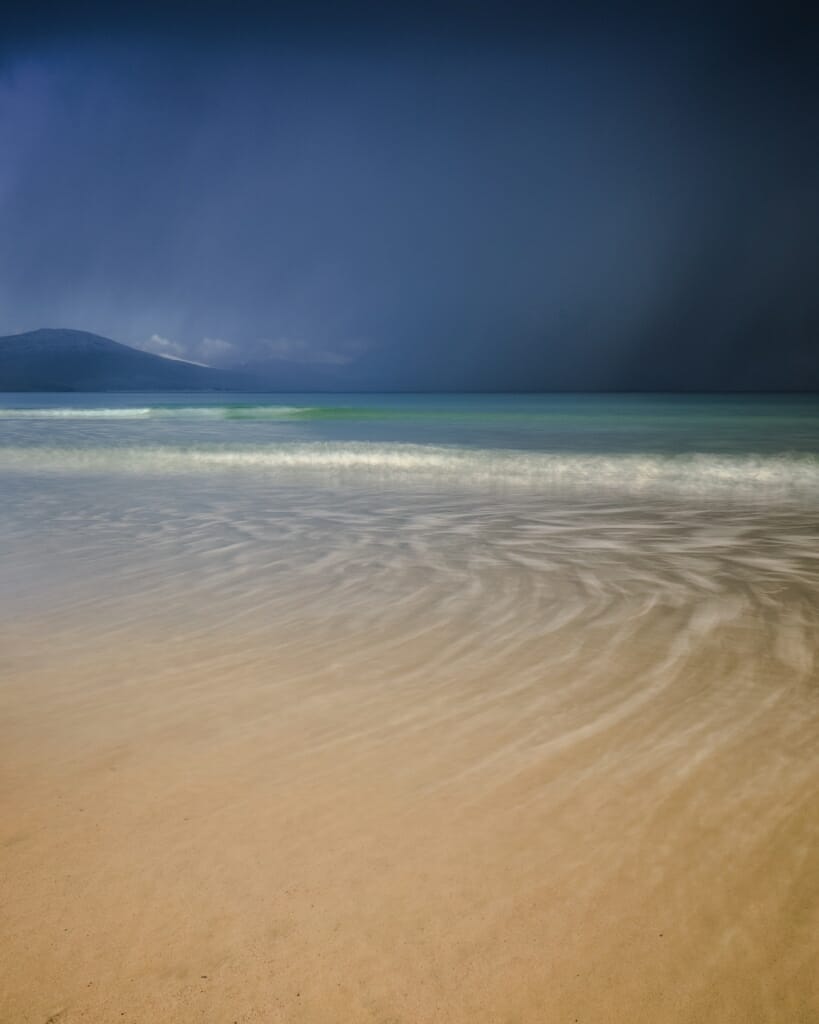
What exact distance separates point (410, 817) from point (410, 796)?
4.5 inches

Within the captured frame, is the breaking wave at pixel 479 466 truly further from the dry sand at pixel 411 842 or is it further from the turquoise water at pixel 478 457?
the dry sand at pixel 411 842

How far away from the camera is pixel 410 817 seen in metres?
2.28

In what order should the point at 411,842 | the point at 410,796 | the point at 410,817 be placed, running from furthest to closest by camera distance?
1. the point at 410,796
2. the point at 410,817
3. the point at 411,842

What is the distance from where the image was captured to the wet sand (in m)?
1.69

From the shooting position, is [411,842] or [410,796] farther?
[410,796]

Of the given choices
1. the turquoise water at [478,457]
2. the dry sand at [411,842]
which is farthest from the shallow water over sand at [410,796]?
the turquoise water at [478,457]

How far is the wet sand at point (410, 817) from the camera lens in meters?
1.69

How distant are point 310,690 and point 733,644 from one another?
2.18 metres

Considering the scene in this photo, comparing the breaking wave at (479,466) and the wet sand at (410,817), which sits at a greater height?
the breaking wave at (479,466)

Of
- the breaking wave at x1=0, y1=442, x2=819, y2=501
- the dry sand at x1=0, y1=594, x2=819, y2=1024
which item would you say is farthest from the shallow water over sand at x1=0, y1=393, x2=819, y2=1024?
the breaking wave at x1=0, y1=442, x2=819, y2=501

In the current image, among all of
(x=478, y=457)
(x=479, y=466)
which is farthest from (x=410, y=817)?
(x=478, y=457)

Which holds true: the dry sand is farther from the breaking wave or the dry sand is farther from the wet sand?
the breaking wave

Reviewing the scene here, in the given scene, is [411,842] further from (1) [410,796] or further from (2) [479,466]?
(2) [479,466]

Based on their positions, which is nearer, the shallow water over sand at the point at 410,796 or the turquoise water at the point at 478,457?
the shallow water over sand at the point at 410,796
